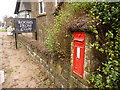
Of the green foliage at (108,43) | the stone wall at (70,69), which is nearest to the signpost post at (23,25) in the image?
the stone wall at (70,69)

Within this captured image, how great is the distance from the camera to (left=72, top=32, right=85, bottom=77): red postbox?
7.19 ft

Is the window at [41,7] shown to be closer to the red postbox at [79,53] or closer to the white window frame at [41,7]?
the white window frame at [41,7]

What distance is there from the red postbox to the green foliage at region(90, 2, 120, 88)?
0.26 m

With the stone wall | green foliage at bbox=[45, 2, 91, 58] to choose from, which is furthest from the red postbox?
green foliage at bbox=[45, 2, 91, 58]

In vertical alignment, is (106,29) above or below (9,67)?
above

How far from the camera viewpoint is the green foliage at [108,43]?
1853 millimetres

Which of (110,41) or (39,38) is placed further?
(39,38)

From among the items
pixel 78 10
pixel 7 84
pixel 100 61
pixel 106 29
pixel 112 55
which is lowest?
pixel 7 84

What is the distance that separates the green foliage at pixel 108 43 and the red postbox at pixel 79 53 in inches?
10.3

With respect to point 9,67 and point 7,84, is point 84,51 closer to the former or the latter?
point 7,84

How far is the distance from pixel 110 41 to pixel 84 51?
0.49 metres

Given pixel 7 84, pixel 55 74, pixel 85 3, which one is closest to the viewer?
pixel 85 3

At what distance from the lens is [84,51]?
84.5 inches

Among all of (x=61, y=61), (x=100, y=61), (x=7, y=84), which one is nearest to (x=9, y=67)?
(x=7, y=84)
